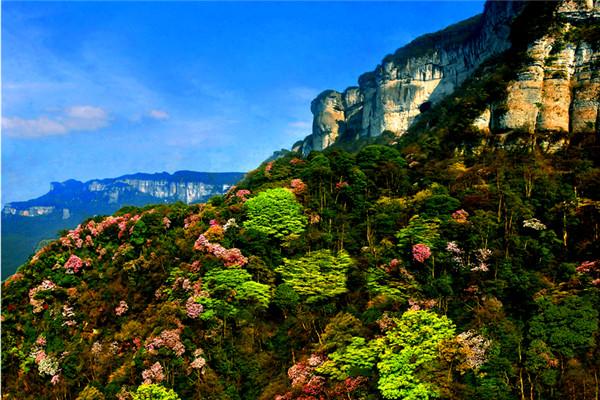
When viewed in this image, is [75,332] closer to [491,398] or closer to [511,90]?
[491,398]

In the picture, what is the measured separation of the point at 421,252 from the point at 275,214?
12321mm

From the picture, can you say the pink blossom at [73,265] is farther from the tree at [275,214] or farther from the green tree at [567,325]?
the green tree at [567,325]

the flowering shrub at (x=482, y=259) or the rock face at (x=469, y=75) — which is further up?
the rock face at (x=469, y=75)

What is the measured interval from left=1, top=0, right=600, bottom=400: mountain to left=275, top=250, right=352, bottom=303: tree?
0.37ft

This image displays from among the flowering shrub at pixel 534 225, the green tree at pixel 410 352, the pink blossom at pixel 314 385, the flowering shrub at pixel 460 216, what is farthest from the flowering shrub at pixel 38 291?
the flowering shrub at pixel 534 225

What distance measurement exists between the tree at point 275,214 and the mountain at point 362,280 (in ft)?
0.57

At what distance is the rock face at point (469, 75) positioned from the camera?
49281 millimetres

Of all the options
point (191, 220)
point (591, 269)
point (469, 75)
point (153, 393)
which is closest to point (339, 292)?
point (153, 393)

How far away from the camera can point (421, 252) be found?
3391 centimetres

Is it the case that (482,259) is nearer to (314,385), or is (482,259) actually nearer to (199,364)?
(314,385)

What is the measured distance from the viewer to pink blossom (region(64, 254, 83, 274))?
43.1m

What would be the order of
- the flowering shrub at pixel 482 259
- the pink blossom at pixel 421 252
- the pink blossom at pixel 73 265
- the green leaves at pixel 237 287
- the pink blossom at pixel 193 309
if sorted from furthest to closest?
the pink blossom at pixel 73 265, the green leaves at pixel 237 287, the pink blossom at pixel 421 252, the pink blossom at pixel 193 309, the flowering shrub at pixel 482 259

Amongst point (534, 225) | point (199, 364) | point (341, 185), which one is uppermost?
point (341, 185)

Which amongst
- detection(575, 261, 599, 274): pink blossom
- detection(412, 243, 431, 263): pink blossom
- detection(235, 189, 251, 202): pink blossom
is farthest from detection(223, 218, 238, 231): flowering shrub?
detection(575, 261, 599, 274): pink blossom
